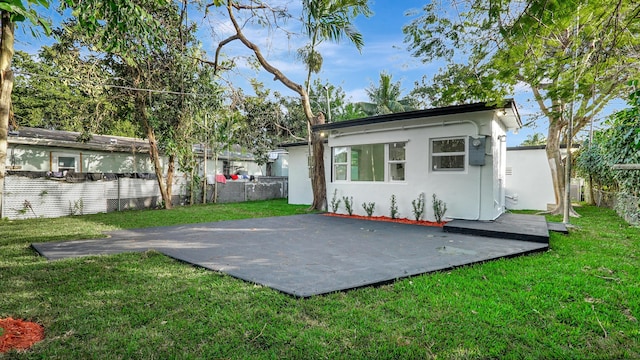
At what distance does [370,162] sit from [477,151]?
3055mm

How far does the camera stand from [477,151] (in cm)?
739

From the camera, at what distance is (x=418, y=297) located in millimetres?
2990

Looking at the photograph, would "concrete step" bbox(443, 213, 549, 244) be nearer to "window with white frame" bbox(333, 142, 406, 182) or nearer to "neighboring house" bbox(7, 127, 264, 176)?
"window with white frame" bbox(333, 142, 406, 182)

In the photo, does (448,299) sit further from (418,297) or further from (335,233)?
(335,233)

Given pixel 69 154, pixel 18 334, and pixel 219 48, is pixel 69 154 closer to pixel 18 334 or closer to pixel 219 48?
pixel 219 48

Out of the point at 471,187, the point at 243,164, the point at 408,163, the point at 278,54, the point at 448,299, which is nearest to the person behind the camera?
the point at 448,299

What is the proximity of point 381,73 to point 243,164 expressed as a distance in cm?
1098

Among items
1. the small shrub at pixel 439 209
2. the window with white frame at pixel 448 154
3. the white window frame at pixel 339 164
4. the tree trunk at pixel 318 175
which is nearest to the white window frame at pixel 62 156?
the tree trunk at pixel 318 175

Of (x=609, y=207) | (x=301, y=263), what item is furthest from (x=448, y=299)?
(x=609, y=207)

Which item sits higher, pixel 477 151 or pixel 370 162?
pixel 477 151

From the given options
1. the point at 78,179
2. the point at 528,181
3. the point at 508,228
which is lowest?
the point at 508,228

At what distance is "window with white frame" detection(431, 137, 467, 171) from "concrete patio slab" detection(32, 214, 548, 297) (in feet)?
5.80

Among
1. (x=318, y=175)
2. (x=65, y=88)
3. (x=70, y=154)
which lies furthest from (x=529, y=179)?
(x=70, y=154)

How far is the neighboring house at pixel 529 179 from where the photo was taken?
1171cm
